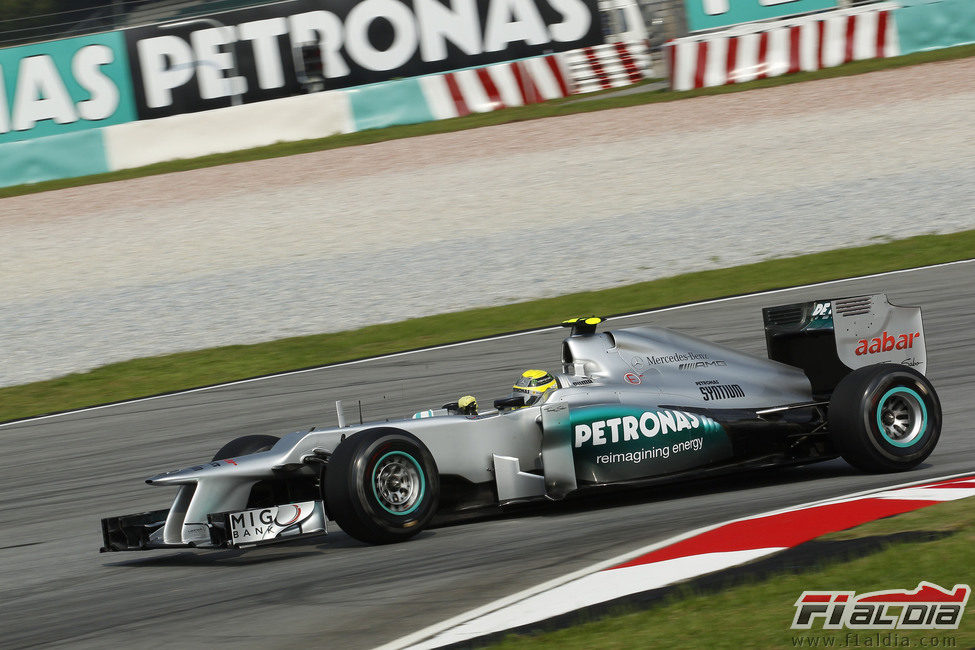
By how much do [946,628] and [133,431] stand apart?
7.98m

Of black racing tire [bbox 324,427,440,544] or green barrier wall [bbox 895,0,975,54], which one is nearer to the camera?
black racing tire [bbox 324,427,440,544]

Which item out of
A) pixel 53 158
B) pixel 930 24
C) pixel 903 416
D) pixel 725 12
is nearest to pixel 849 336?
pixel 903 416

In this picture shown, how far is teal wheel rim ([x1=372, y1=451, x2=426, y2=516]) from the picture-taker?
21.5ft

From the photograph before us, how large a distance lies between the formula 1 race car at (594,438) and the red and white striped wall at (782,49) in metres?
16.0

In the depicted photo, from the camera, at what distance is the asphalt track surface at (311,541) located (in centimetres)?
553

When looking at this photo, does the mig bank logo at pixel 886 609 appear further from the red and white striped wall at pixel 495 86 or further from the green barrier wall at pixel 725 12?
Answer: the green barrier wall at pixel 725 12

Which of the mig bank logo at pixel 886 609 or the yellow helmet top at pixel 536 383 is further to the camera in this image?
the yellow helmet top at pixel 536 383

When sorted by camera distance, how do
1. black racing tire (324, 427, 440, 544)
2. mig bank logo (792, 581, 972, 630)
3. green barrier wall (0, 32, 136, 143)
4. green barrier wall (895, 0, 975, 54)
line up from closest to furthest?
mig bank logo (792, 581, 972, 630) → black racing tire (324, 427, 440, 544) → green barrier wall (0, 32, 136, 143) → green barrier wall (895, 0, 975, 54)

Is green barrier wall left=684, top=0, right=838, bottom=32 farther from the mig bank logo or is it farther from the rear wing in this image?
the mig bank logo

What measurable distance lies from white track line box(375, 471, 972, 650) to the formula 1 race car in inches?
26.4

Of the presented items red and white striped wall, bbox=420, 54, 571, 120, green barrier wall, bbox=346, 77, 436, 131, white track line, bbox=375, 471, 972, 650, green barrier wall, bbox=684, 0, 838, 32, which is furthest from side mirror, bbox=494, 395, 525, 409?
green barrier wall, bbox=684, 0, 838, 32

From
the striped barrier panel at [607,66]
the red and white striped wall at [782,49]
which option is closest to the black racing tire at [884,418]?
the red and white striped wall at [782,49]

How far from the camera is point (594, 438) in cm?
714

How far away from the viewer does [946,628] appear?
420 cm
